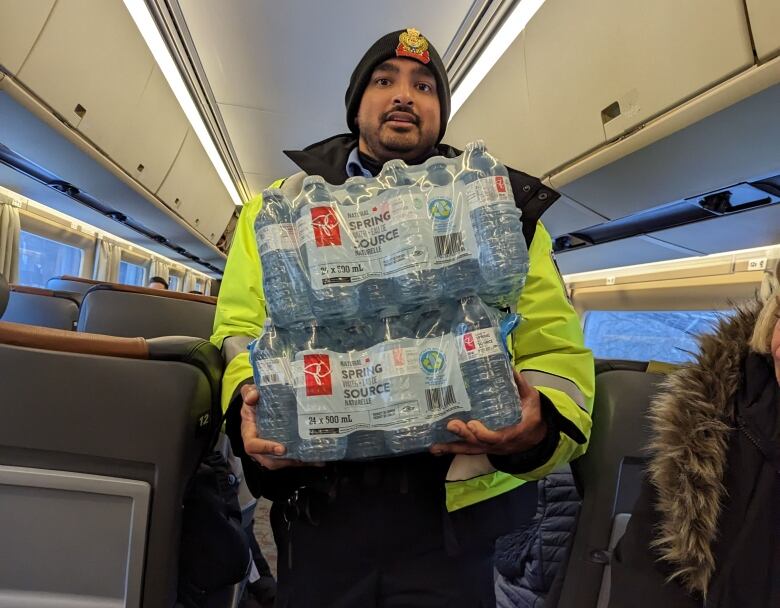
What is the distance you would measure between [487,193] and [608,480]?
105cm

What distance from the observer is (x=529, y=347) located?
1264 millimetres

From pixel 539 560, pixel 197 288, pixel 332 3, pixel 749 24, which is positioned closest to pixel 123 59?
pixel 332 3

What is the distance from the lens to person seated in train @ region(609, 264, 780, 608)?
1.01 metres

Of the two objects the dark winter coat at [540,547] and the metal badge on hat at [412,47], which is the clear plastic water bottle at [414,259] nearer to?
the metal badge on hat at [412,47]

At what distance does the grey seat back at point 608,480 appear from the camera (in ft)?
4.91

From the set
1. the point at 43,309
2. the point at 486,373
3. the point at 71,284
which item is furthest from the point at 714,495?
the point at 71,284

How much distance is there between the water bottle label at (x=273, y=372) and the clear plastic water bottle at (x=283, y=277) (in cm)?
9

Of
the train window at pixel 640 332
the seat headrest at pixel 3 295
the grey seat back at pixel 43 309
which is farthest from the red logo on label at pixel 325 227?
the train window at pixel 640 332

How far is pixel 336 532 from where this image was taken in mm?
1225

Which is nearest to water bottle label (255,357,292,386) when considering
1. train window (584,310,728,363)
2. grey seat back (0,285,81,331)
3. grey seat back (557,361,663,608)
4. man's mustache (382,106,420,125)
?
man's mustache (382,106,420,125)

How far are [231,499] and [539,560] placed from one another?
3.94 ft

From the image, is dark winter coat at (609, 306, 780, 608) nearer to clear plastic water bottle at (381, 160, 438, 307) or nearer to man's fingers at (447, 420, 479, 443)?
man's fingers at (447, 420, 479, 443)

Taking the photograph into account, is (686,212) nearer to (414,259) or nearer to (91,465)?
(414,259)

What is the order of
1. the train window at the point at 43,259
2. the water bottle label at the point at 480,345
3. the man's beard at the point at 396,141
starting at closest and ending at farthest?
the water bottle label at the point at 480,345, the man's beard at the point at 396,141, the train window at the point at 43,259
